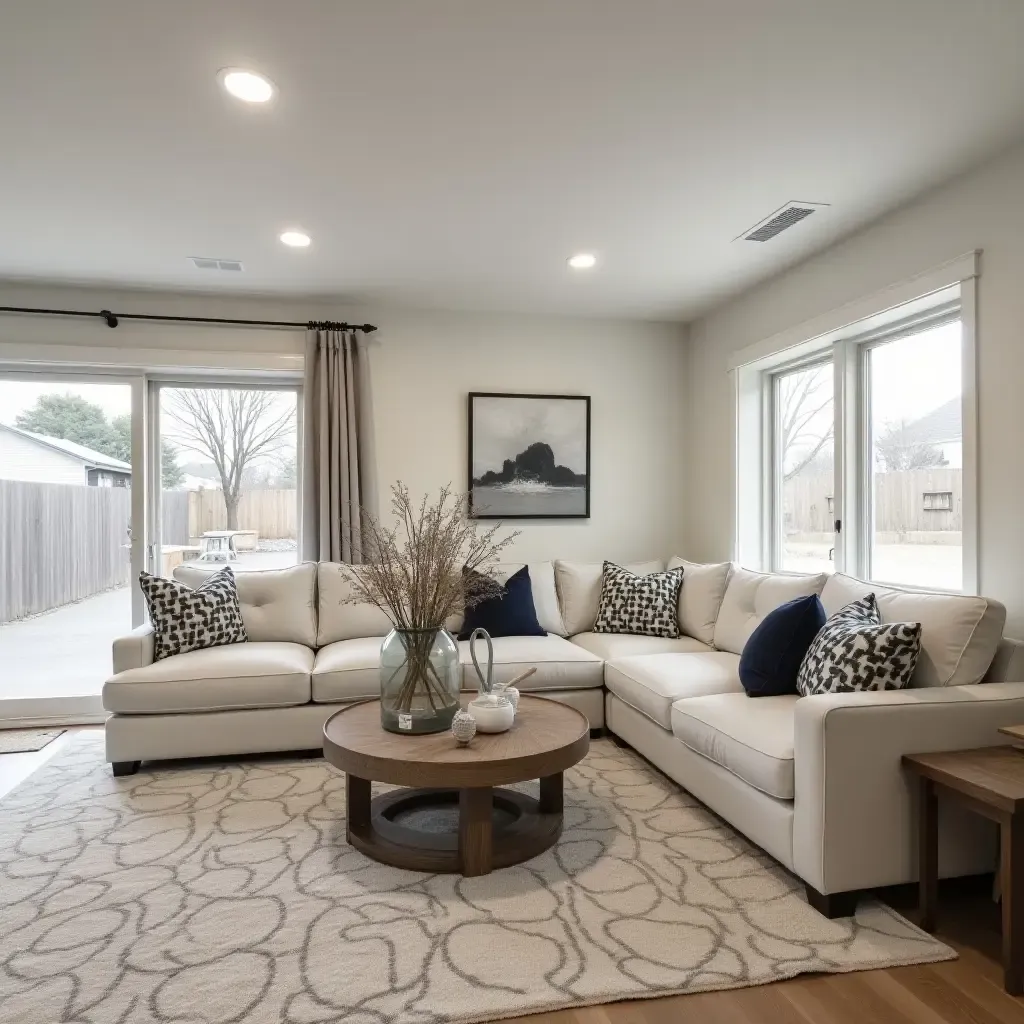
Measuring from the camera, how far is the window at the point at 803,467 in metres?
4.04

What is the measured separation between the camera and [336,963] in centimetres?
191

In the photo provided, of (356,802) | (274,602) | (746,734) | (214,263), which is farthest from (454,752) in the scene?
(214,263)

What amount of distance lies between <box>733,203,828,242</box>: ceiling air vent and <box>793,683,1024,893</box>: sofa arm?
209 cm

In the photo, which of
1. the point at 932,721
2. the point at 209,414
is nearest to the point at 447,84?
the point at 932,721

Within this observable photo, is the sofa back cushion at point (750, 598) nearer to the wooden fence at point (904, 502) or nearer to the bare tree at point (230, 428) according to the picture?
the wooden fence at point (904, 502)

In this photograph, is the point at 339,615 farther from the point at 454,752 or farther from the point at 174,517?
the point at 454,752

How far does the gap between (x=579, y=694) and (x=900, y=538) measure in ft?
5.67

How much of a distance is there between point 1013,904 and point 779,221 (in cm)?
276

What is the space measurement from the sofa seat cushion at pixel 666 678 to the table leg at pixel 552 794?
23.2 inches

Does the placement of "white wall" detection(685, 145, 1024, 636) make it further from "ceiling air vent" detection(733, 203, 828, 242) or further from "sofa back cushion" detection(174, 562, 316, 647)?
"sofa back cushion" detection(174, 562, 316, 647)

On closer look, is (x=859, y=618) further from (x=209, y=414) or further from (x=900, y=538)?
(x=209, y=414)

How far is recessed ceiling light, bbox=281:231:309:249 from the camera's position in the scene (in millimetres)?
3523

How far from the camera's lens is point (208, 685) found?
3406 millimetres

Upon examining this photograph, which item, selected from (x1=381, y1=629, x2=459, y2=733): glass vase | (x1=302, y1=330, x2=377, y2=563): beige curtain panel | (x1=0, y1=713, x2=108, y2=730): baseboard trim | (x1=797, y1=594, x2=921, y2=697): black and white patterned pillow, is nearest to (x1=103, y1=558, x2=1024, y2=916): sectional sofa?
(x1=797, y1=594, x2=921, y2=697): black and white patterned pillow
